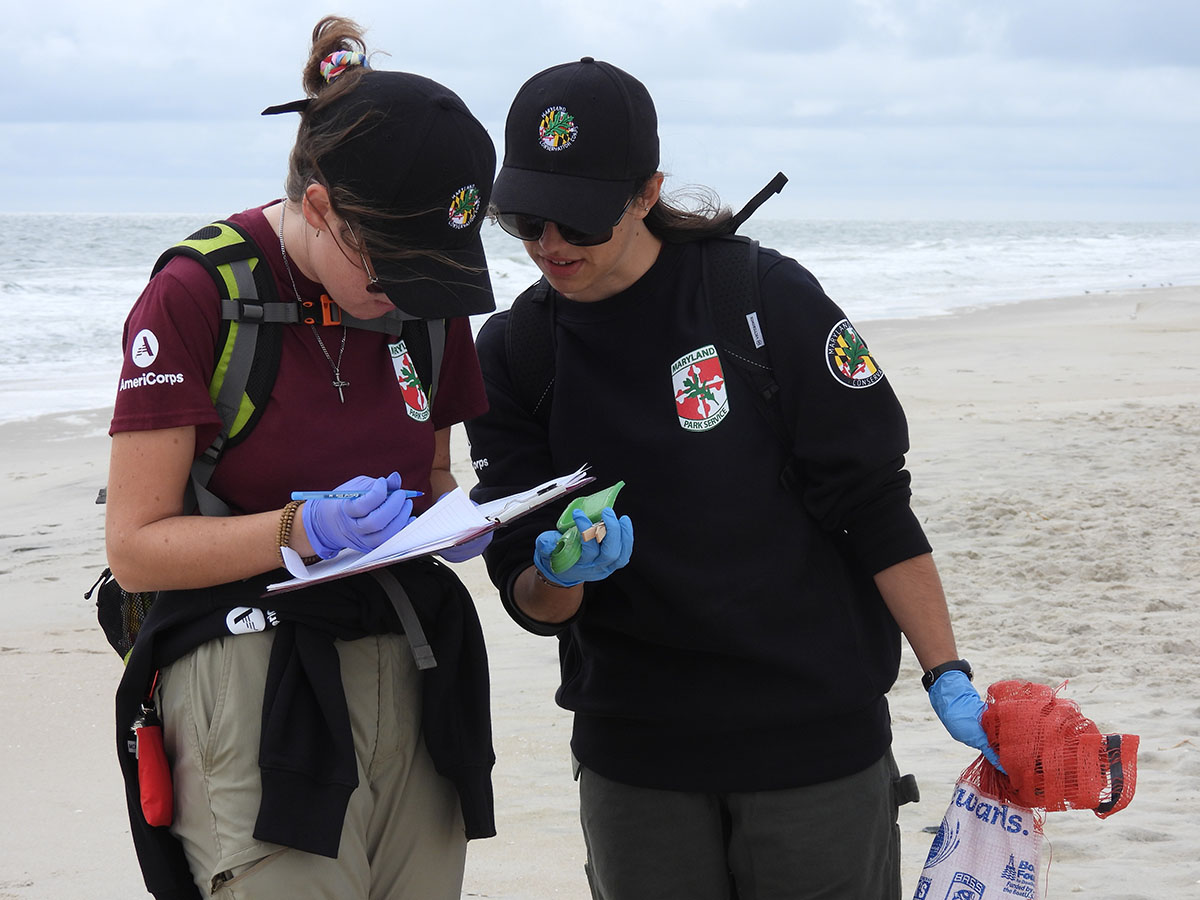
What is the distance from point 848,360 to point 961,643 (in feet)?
11.1

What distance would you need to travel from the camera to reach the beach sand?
3604 mm

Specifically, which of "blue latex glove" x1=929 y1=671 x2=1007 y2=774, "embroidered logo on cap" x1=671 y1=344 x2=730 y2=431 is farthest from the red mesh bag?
"embroidered logo on cap" x1=671 y1=344 x2=730 y2=431

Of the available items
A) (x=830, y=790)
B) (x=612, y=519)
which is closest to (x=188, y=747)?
(x=612, y=519)

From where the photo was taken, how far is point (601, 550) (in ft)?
6.24

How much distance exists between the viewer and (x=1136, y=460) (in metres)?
8.00

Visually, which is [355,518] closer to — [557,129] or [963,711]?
[557,129]

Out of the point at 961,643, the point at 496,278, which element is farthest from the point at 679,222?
the point at 496,278

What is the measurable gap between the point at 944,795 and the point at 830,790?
77.9 inches

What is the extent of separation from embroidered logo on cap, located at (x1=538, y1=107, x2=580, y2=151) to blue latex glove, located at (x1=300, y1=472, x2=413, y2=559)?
2.22 feet

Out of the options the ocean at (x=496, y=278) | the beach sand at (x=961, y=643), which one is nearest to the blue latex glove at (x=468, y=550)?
the beach sand at (x=961, y=643)

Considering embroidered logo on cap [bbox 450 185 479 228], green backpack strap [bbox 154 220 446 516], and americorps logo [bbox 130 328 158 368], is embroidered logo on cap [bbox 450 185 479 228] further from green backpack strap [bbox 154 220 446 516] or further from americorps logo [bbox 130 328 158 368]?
americorps logo [bbox 130 328 158 368]

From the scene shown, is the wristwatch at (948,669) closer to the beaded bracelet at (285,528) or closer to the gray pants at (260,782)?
the gray pants at (260,782)

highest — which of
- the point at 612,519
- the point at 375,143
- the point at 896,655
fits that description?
the point at 375,143

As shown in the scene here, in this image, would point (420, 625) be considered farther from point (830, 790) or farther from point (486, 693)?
point (830, 790)
